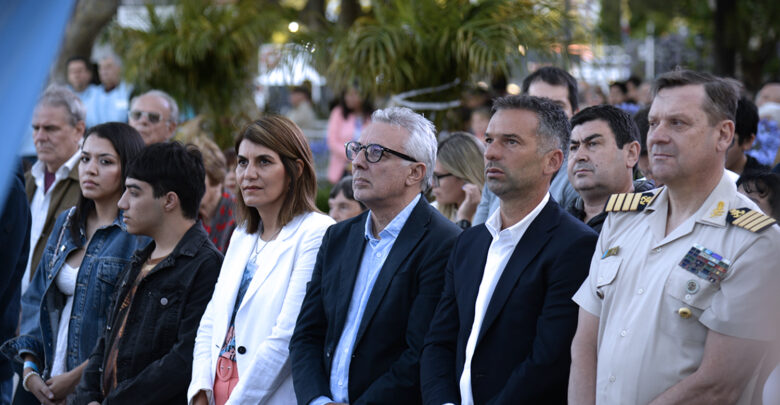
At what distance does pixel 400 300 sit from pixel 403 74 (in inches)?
165

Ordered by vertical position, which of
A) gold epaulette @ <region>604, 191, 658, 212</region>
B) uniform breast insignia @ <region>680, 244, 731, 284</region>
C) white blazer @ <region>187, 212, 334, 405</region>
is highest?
gold epaulette @ <region>604, 191, 658, 212</region>

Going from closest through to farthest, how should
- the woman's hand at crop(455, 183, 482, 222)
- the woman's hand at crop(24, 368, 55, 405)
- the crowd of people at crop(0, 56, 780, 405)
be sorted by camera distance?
1. the crowd of people at crop(0, 56, 780, 405)
2. the woman's hand at crop(24, 368, 55, 405)
3. the woman's hand at crop(455, 183, 482, 222)

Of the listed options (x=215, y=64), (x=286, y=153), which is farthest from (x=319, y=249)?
(x=215, y=64)

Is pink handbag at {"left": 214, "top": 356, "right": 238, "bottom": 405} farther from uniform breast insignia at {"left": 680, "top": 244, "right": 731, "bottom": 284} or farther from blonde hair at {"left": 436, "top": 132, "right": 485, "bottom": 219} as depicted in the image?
uniform breast insignia at {"left": 680, "top": 244, "right": 731, "bottom": 284}

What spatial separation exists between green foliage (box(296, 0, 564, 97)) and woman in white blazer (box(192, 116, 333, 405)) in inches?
121

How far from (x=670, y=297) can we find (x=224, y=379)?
7.39 ft

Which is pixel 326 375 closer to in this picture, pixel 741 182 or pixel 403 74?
pixel 741 182

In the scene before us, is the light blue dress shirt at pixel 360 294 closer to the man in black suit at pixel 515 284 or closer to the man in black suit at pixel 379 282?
the man in black suit at pixel 379 282

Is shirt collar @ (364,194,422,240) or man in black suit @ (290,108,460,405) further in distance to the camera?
shirt collar @ (364,194,422,240)

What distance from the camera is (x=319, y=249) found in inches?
165

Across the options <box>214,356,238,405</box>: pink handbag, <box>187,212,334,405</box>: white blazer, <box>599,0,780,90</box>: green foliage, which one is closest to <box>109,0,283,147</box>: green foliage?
<box>187,212,334,405</box>: white blazer

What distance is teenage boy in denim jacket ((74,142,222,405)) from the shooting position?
4.33 metres

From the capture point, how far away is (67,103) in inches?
250

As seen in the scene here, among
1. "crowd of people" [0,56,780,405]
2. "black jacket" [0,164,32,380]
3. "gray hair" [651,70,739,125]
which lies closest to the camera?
"crowd of people" [0,56,780,405]
